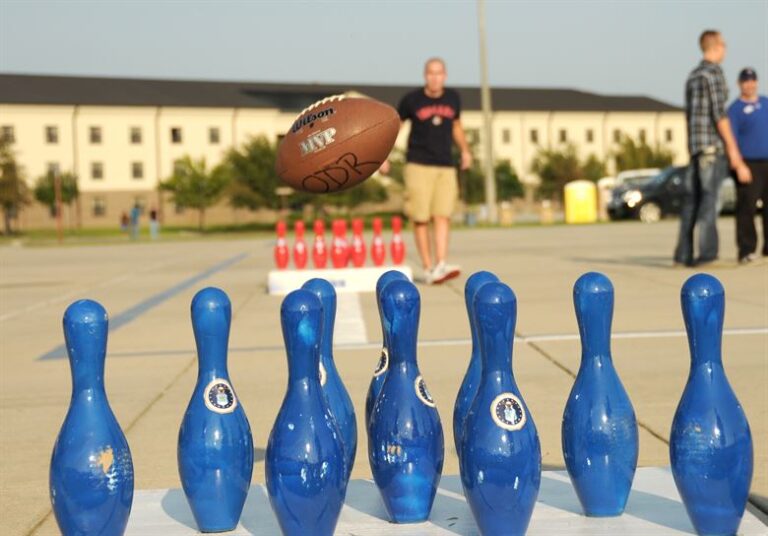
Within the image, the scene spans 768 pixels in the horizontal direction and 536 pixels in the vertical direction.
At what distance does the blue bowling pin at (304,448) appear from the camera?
3.04 m

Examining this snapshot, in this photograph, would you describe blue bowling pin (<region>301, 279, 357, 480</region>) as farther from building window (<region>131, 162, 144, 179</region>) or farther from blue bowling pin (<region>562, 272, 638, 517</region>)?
building window (<region>131, 162, 144, 179</region>)

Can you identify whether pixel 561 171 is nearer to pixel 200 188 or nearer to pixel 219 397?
pixel 200 188

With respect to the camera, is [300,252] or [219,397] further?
[300,252]

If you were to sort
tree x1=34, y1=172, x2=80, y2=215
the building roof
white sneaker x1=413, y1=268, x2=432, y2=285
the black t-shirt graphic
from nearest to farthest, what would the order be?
the black t-shirt graphic < white sneaker x1=413, y1=268, x2=432, y2=285 < tree x1=34, y1=172, x2=80, y2=215 < the building roof

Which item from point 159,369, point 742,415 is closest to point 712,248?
point 159,369

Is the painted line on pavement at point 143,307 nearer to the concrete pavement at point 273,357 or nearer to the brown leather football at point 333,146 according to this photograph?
the concrete pavement at point 273,357

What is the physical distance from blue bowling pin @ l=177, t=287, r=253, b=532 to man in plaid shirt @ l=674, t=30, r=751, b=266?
30.2 ft

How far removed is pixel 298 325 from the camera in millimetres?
3150

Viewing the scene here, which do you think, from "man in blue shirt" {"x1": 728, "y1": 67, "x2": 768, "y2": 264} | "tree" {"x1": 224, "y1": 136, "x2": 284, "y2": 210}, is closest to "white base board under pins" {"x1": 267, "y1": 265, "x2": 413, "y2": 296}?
"man in blue shirt" {"x1": 728, "y1": 67, "x2": 768, "y2": 264}

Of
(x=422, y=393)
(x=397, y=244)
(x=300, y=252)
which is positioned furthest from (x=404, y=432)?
(x=300, y=252)

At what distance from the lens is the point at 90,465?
3039mm

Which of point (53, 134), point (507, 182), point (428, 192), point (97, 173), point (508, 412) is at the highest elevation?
point (53, 134)

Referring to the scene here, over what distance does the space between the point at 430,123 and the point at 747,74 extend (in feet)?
11.7

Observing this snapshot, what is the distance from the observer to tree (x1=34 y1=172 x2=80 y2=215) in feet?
243
